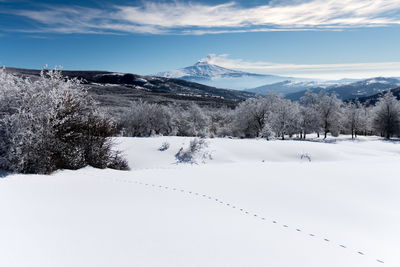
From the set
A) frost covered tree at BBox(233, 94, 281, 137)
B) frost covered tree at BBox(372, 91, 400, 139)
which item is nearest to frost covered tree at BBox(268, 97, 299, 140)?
frost covered tree at BBox(233, 94, 281, 137)

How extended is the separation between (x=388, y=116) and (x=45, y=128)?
5423 centimetres

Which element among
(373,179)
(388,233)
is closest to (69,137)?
(388,233)

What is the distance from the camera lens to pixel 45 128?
8.12 metres

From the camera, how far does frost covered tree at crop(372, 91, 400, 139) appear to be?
43.6 meters

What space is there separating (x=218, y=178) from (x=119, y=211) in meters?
5.09

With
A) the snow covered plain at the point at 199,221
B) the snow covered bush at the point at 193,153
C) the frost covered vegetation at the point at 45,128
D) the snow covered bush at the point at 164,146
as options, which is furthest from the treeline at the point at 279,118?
the snow covered plain at the point at 199,221

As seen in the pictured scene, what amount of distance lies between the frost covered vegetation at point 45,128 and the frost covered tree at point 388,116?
51.5 metres

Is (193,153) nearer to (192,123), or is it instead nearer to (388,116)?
(192,123)

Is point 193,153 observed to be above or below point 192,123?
below

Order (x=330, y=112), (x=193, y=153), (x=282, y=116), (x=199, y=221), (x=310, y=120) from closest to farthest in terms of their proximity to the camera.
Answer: (x=199, y=221)
(x=193, y=153)
(x=282, y=116)
(x=330, y=112)
(x=310, y=120)

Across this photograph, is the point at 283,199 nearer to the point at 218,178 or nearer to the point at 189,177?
the point at 218,178

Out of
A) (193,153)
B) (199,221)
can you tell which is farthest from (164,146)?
(199,221)

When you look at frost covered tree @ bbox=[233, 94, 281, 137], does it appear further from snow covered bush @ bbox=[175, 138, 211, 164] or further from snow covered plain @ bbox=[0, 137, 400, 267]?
snow covered plain @ bbox=[0, 137, 400, 267]

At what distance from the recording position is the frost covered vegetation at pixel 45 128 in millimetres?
7488
